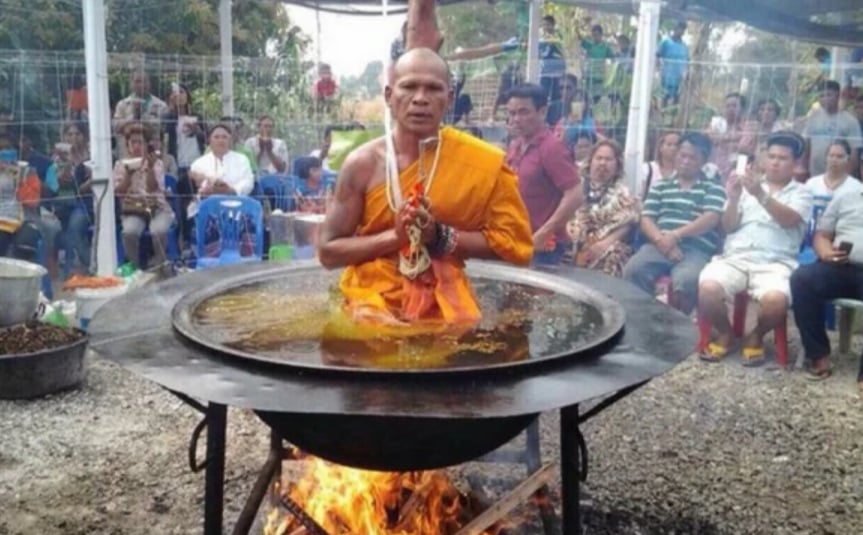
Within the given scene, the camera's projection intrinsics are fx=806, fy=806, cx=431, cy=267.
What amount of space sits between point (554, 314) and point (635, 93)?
5.49 metres

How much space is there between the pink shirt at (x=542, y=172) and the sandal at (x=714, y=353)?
5.10 feet

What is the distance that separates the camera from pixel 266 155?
32.5 ft

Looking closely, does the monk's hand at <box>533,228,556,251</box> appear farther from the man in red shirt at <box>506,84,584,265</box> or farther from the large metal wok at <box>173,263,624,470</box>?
the large metal wok at <box>173,263,624,470</box>

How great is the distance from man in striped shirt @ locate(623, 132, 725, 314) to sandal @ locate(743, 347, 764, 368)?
1.98 ft

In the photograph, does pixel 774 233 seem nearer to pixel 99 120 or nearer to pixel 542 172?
pixel 542 172

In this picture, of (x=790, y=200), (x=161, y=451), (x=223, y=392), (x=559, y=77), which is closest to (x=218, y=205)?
(x=161, y=451)

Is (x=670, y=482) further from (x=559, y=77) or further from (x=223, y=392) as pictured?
(x=559, y=77)

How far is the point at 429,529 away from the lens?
3168mm

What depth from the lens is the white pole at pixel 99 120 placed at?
7.19 m

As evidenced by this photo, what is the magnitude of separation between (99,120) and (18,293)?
2.10 metres

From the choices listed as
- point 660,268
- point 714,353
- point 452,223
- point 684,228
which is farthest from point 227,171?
point 452,223

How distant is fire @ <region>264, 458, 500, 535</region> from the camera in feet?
10.4

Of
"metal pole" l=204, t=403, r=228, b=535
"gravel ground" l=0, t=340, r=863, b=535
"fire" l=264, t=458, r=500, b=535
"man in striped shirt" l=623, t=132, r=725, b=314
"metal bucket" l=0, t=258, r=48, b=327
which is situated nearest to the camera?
"metal pole" l=204, t=403, r=228, b=535

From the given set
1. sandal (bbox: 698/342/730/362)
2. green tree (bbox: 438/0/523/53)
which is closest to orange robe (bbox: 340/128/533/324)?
sandal (bbox: 698/342/730/362)
